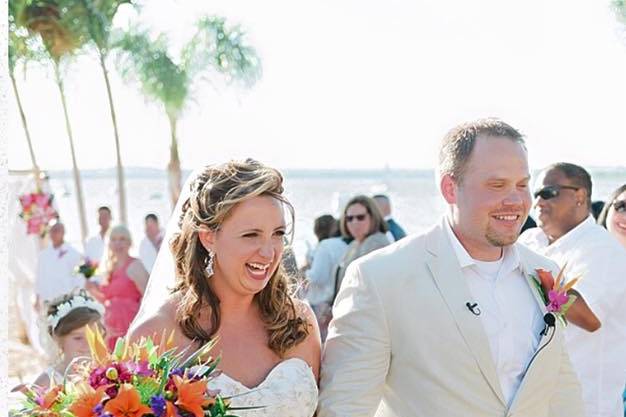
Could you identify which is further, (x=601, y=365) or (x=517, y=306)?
(x=601, y=365)

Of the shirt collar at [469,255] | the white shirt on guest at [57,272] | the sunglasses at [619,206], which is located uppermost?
the shirt collar at [469,255]

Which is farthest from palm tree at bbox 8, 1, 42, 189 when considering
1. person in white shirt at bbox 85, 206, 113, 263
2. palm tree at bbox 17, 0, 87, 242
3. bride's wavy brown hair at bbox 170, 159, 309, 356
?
bride's wavy brown hair at bbox 170, 159, 309, 356

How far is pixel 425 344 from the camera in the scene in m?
3.68

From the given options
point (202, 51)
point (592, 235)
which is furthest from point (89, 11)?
point (592, 235)

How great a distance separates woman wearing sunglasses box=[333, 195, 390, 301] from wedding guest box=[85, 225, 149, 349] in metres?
1.72

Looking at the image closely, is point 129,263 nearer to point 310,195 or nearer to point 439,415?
point 439,415

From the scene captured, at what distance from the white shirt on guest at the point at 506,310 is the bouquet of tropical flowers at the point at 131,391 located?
1030 mm

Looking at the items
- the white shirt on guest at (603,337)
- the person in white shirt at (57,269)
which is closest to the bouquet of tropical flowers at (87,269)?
the person in white shirt at (57,269)

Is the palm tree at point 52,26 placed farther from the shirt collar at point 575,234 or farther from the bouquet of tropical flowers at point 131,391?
the bouquet of tropical flowers at point 131,391

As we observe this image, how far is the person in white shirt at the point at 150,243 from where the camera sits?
38.7 feet

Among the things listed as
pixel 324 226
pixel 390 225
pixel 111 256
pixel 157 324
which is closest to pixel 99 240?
pixel 324 226

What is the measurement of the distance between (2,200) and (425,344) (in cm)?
194

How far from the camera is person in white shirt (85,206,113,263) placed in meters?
12.9

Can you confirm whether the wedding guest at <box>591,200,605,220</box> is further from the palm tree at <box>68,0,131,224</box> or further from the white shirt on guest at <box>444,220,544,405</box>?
the palm tree at <box>68,0,131,224</box>
